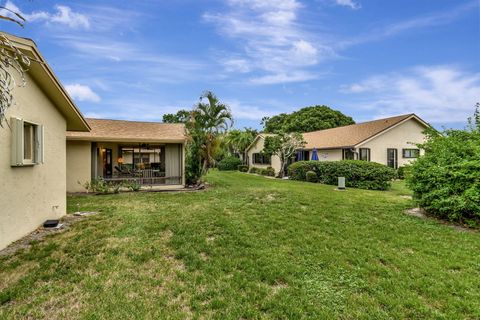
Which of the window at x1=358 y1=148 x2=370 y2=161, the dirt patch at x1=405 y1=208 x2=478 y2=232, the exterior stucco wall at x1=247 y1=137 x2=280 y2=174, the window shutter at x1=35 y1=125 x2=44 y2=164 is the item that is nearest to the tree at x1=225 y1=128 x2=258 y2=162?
the exterior stucco wall at x1=247 y1=137 x2=280 y2=174

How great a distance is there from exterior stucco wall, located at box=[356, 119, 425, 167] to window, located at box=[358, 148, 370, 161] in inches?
9.6

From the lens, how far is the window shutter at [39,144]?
6.50m

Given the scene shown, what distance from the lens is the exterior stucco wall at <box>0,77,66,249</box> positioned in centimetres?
536

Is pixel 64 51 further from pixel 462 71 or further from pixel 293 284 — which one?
pixel 462 71

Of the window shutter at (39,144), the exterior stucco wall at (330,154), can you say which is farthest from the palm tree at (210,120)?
the exterior stucco wall at (330,154)

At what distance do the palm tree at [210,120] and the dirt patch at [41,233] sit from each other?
26.1ft

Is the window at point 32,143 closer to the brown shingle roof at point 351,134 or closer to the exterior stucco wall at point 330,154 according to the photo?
the brown shingle roof at point 351,134

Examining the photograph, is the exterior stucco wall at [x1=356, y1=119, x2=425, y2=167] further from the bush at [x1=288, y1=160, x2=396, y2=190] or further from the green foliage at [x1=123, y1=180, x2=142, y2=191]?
the green foliage at [x1=123, y1=180, x2=142, y2=191]

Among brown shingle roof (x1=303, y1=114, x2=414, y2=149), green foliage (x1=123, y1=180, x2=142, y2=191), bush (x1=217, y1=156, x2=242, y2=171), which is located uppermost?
brown shingle roof (x1=303, y1=114, x2=414, y2=149)

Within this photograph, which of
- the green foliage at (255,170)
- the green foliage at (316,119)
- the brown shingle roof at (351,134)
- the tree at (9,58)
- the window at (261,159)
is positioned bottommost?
the green foliage at (255,170)

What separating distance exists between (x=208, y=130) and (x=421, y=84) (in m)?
17.0

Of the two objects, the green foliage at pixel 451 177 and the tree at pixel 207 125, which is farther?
the tree at pixel 207 125

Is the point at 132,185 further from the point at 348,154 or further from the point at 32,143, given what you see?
the point at 348,154

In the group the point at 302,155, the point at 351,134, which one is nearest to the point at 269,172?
the point at 302,155
